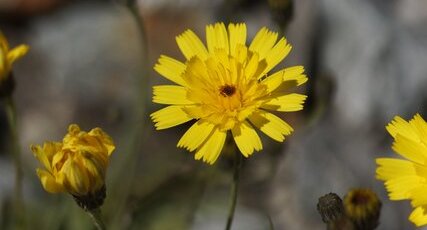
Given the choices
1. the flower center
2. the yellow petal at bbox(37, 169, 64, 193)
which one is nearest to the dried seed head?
the flower center

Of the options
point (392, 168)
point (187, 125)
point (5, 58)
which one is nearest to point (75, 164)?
point (5, 58)

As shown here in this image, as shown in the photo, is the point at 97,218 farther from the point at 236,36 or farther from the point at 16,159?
the point at 16,159

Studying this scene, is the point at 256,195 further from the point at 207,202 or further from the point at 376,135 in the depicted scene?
the point at 376,135

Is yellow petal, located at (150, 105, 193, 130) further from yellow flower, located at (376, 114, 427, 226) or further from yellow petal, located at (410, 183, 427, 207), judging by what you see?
yellow petal, located at (410, 183, 427, 207)

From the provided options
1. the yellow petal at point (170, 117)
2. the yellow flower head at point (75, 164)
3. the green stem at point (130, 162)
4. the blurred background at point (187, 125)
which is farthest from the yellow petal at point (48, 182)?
the green stem at point (130, 162)

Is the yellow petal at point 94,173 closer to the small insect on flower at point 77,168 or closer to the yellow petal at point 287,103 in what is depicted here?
the small insect on flower at point 77,168
